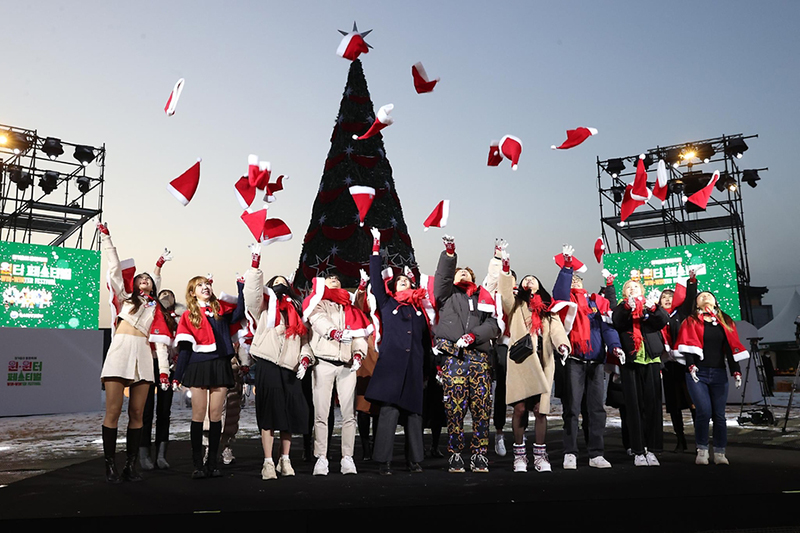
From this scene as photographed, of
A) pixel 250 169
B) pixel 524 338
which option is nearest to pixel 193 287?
pixel 250 169

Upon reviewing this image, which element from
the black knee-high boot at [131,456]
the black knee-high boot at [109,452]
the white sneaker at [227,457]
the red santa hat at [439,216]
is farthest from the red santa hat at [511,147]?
the black knee-high boot at [109,452]

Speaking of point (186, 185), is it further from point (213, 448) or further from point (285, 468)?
point (285, 468)

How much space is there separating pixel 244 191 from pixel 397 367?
228 centimetres

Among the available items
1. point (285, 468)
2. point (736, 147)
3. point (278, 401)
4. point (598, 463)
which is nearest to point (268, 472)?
point (285, 468)

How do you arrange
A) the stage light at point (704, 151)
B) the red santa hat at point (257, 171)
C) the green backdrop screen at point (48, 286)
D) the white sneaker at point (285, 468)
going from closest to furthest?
1. the white sneaker at point (285, 468)
2. the red santa hat at point (257, 171)
3. the green backdrop screen at point (48, 286)
4. the stage light at point (704, 151)

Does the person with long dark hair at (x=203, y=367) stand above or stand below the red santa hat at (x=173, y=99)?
below

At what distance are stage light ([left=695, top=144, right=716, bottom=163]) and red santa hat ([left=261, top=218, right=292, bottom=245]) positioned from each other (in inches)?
598

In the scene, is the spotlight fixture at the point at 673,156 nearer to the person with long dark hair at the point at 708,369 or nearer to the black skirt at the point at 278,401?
the person with long dark hair at the point at 708,369

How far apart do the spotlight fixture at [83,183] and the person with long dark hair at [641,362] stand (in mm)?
15756

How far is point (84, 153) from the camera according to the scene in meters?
16.9

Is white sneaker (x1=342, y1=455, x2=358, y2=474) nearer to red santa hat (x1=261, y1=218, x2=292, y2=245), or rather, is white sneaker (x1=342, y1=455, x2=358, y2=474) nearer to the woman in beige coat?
the woman in beige coat

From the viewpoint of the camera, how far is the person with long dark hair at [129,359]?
178 inches

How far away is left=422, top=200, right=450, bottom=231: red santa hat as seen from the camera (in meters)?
5.32

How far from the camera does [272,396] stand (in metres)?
4.81
